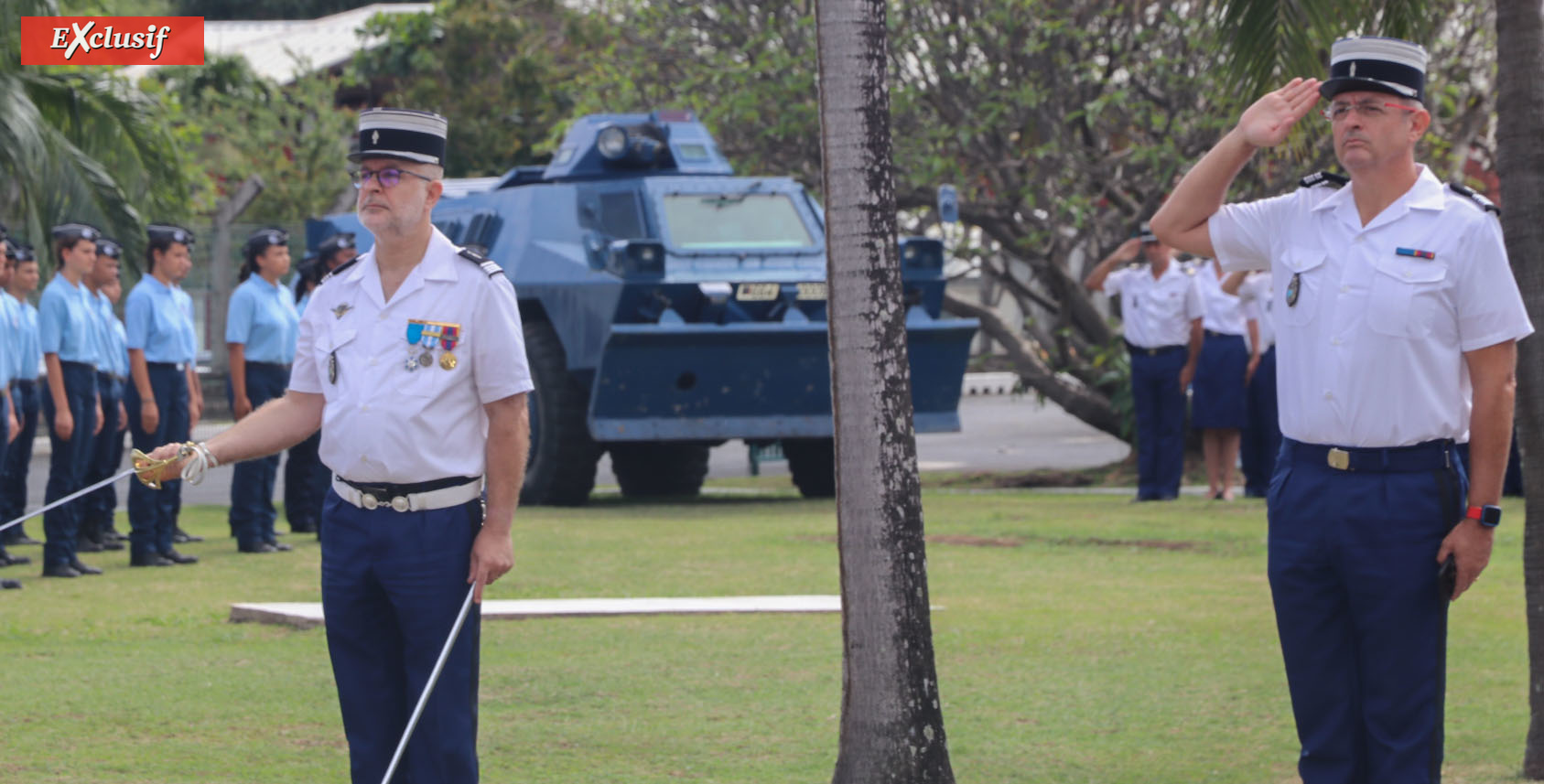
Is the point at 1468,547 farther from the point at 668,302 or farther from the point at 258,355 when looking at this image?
the point at 668,302

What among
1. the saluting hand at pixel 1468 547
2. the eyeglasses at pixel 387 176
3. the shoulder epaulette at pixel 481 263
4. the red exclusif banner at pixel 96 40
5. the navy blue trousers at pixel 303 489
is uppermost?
the red exclusif banner at pixel 96 40

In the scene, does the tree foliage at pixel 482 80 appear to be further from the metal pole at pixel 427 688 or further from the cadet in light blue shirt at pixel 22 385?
the metal pole at pixel 427 688

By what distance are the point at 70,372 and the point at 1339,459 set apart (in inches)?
335

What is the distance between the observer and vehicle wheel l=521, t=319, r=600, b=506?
15.8 meters

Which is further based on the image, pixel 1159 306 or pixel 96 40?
pixel 96 40

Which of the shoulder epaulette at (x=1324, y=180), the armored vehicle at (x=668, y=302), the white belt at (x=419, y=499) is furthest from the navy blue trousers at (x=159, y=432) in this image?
the shoulder epaulette at (x=1324, y=180)

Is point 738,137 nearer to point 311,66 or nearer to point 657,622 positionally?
point 657,622

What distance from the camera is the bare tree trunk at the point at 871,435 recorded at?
224 inches

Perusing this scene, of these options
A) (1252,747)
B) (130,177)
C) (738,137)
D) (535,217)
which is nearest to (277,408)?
(1252,747)

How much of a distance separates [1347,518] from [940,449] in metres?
20.3

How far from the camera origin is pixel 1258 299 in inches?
631

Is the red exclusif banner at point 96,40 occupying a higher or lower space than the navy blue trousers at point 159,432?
higher

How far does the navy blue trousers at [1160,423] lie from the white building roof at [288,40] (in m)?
27.7

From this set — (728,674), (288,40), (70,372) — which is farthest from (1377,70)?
(288,40)
